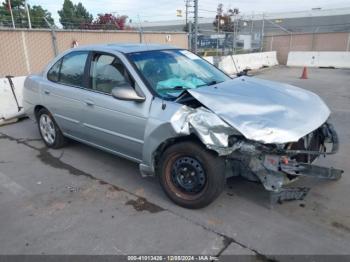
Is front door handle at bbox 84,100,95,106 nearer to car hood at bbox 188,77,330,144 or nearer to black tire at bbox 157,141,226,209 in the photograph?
black tire at bbox 157,141,226,209

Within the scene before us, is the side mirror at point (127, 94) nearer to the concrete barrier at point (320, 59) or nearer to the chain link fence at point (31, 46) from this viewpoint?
the chain link fence at point (31, 46)

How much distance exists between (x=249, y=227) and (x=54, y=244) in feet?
6.18

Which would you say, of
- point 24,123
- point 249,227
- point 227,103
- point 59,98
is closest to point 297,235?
point 249,227

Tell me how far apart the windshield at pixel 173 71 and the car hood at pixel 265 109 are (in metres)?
0.34

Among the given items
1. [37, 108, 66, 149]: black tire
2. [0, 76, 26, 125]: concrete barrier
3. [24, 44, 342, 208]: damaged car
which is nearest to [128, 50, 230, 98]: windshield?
[24, 44, 342, 208]: damaged car

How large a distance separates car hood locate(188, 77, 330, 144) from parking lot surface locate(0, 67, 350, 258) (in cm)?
93

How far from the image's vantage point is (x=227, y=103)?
3.41 m

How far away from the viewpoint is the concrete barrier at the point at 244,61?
15.3 meters

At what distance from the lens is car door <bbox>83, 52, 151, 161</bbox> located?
12.5ft

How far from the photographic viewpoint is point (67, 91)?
4.72m

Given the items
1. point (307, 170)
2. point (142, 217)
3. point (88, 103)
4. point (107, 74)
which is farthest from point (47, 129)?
point (307, 170)

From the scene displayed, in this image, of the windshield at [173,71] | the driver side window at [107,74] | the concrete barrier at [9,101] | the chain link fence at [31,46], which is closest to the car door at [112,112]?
the driver side window at [107,74]

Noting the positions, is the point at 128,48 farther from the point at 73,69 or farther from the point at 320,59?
the point at 320,59

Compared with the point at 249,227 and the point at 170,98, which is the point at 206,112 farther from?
the point at 249,227
